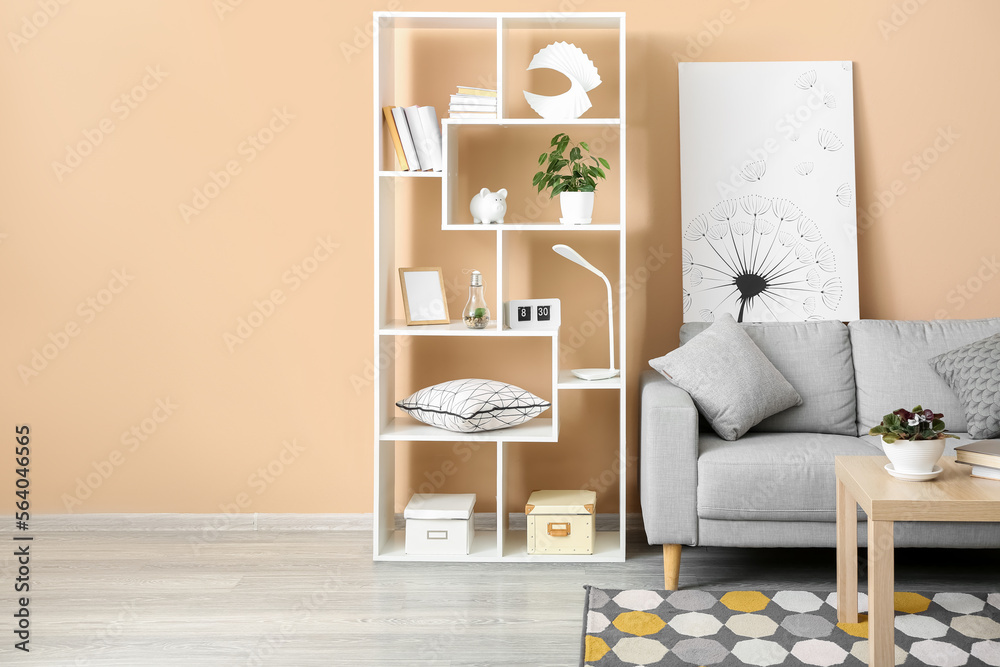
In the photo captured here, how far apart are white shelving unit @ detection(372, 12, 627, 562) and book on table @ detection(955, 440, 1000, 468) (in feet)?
3.68

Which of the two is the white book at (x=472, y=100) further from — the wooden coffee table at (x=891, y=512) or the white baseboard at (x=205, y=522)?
the wooden coffee table at (x=891, y=512)

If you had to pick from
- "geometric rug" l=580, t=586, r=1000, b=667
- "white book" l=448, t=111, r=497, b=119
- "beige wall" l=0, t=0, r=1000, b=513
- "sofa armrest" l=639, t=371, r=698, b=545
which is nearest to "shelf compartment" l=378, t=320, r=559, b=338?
"beige wall" l=0, t=0, r=1000, b=513

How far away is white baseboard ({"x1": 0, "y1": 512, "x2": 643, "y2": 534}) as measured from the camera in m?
3.36

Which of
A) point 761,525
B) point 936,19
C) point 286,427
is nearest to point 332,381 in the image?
point 286,427

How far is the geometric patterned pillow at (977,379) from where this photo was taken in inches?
106

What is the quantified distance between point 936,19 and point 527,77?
1628 millimetres

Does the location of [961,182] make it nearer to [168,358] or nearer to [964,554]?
[964,554]

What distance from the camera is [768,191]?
10.6 ft

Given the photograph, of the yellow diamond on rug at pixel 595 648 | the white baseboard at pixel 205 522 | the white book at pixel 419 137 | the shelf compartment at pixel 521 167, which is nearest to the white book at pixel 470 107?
the white book at pixel 419 137

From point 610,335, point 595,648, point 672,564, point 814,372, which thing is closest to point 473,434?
point 610,335

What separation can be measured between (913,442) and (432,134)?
6.31 ft

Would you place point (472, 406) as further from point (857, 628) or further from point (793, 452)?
point (857, 628)

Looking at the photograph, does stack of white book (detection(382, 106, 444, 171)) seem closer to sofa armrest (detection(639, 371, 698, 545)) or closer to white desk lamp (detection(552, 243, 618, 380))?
white desk lamp (detection(552, 243, 618, 380))

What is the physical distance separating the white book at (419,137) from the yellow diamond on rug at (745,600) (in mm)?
1827
